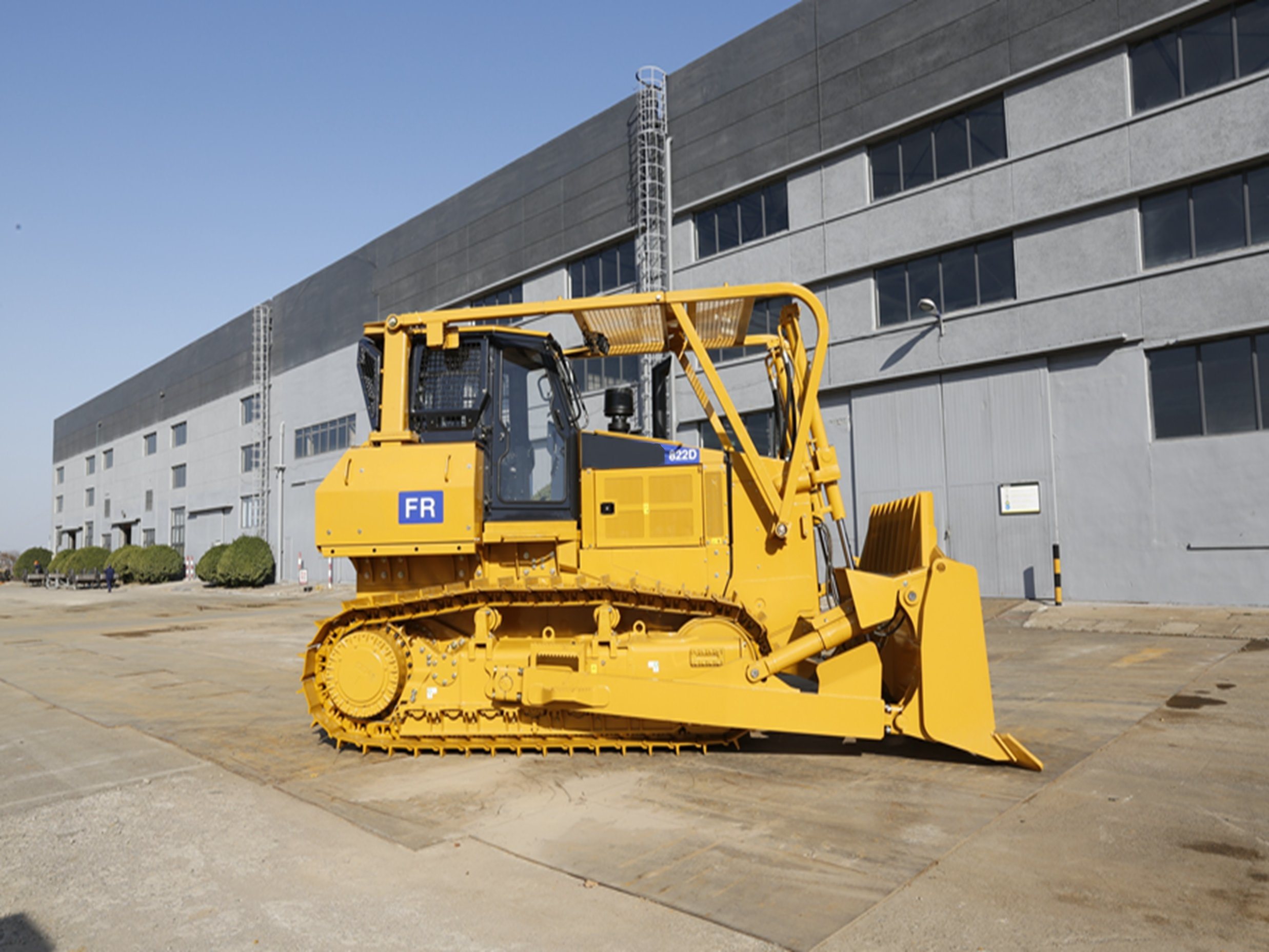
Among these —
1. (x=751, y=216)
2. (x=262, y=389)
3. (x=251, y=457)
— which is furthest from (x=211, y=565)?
(x=751, y=216)

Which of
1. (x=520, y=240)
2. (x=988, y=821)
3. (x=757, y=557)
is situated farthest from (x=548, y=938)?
(x=520, y=240)

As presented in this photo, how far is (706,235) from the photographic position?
875 inches

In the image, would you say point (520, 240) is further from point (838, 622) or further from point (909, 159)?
point (838, 622)

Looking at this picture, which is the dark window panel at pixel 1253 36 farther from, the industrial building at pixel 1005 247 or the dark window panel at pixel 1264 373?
the dark window panel at pixel 1264 373

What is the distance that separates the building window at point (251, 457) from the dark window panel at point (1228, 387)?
3863 centimetres

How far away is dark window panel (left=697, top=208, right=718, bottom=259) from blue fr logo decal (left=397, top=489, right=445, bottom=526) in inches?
677

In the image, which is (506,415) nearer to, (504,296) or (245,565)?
(504,296)

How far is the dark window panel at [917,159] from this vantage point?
18.0 metres

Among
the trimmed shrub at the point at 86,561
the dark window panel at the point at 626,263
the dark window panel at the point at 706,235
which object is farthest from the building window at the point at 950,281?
the trimmed shrub at the point at 86,561

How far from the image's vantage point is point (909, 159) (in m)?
18.3

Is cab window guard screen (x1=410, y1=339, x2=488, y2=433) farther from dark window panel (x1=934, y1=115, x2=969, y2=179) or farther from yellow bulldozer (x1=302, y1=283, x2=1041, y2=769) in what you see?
dark window panel (x1=934, y1=115, x2=969, y2=179)

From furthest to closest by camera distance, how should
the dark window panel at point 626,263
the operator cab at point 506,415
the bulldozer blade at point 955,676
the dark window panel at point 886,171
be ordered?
the dark window panel at point 626,263 < the dark window panel at point 886,171 < the operator cab at point 506,415 < the bulldozer blade at point 955,676

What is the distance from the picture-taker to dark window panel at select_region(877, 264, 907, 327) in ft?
59.8

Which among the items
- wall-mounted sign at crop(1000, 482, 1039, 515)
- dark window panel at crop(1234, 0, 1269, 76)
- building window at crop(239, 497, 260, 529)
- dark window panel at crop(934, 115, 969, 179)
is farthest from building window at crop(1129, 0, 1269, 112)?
building window at crop(239, 497, 260, 529)
